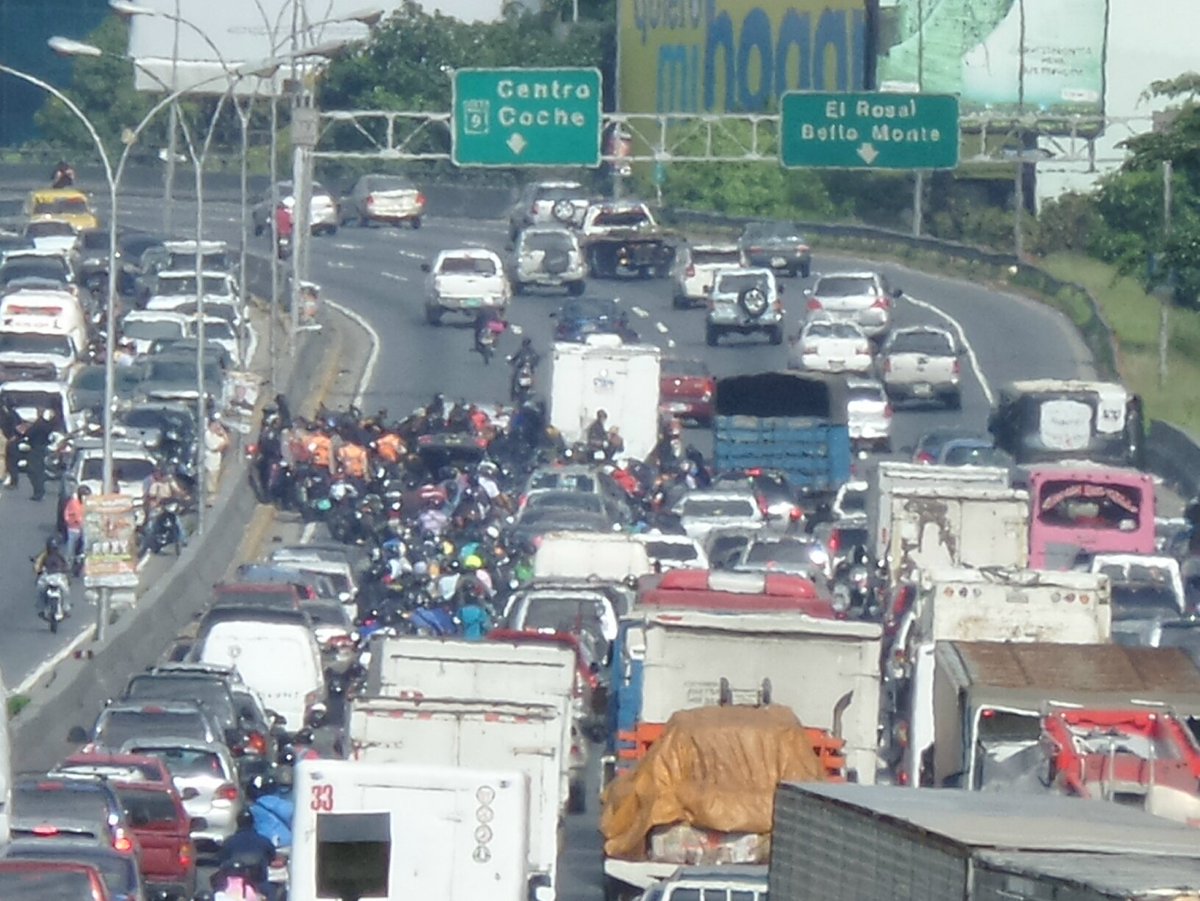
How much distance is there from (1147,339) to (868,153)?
11.8 metres

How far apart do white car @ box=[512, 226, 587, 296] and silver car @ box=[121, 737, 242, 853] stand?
39.4 metres

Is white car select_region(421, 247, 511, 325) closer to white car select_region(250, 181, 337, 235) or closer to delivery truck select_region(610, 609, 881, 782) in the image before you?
white car select_region(250, 181, 337, 235)

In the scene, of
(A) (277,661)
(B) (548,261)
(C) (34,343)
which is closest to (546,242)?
(B) (548,261)

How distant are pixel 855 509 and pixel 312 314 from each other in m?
19.8

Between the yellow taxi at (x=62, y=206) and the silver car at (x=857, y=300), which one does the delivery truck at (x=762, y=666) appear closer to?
the silver car at (x=857, y=300)

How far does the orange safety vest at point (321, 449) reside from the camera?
4312 cm

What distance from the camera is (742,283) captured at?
57.5 m

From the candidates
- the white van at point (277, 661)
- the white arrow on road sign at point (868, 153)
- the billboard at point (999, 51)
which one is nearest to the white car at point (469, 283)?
the white arrow on road sign at point (868, 153)

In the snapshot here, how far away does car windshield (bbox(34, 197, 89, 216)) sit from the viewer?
7325 cm

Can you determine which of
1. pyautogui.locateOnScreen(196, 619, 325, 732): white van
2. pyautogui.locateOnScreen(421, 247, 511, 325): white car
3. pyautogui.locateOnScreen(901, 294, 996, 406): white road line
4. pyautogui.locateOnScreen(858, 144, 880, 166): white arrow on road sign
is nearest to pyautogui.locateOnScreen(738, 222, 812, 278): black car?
pyautogui.locateOnScreen(901, 294, 996, 406): white road line

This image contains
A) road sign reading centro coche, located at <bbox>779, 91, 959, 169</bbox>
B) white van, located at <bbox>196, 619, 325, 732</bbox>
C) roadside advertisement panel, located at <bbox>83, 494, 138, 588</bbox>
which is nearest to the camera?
roadside advertisement panel, located at <bbox>83, 494, 138, 588</bbox>

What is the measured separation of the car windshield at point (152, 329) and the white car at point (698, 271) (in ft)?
38.7

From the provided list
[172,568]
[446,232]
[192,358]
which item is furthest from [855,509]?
[446,232]

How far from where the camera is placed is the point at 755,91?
Answer: 8988 cm
